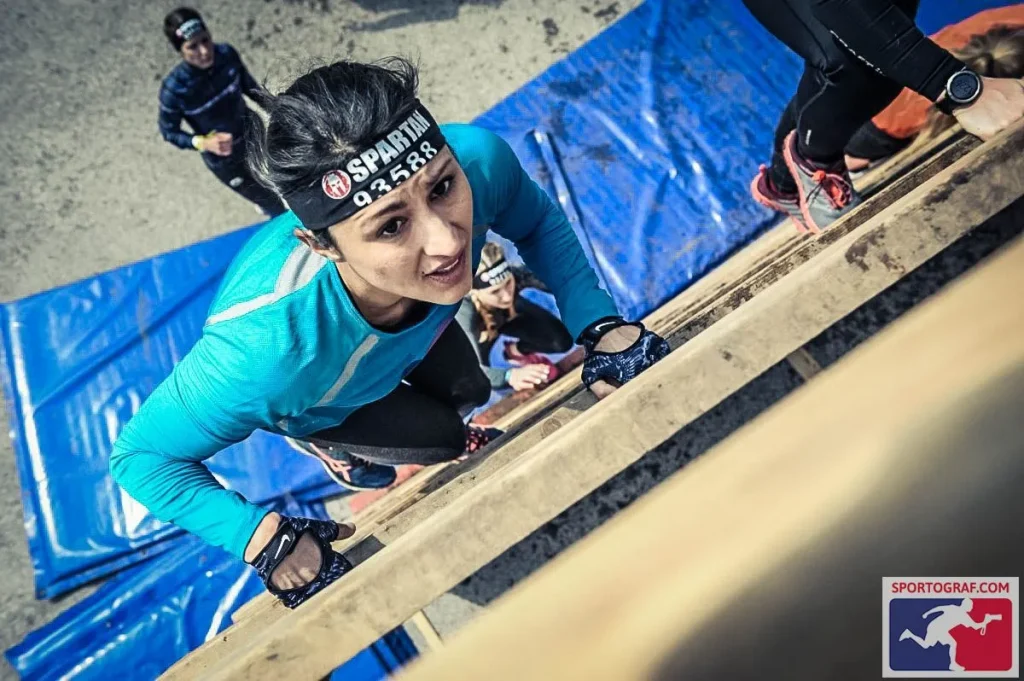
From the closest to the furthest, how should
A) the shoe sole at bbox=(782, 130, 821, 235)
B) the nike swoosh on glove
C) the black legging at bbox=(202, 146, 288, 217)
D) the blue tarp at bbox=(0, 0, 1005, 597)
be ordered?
1. the nike swoosh on glove
2. the shoe sole at bbox=(782, 130, 821, 235)
3. the blue tarp at bbox=(0, 0, 1005, 597)
4. the black legging at bbox=(202, 146, 288, 217)

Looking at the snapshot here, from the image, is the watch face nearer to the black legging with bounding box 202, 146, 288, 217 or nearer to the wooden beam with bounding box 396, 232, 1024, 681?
the wooden beam with bounding box 396, 232, 1024, 681

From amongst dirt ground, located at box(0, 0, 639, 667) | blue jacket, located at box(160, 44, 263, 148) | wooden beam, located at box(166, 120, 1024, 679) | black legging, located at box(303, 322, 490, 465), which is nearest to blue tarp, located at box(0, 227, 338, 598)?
dirt ground, located at box(0, 0, 639, 667)

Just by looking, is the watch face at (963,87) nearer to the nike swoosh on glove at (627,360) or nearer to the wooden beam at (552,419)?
the wooden beam at (552,419)

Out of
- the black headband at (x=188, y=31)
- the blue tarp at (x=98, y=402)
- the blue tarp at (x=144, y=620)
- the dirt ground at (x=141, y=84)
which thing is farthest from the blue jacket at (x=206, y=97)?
the blue tarp at (x=144, y=620)

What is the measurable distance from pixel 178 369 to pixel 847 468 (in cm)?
135

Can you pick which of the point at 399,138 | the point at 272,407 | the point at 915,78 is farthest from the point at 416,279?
the point at 915,78

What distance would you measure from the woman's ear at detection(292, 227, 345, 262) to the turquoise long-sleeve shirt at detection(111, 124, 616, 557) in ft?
0.31

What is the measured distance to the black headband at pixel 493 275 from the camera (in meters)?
2.63

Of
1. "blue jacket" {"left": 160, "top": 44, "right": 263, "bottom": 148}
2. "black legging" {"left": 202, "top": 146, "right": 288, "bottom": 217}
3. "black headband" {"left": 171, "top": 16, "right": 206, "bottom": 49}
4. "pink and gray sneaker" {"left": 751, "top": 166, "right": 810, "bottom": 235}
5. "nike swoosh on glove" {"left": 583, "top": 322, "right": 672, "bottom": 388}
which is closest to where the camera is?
"nike swoosh on glove" {"left": 583, "top": 322, "right": 672, "bottom": 388}

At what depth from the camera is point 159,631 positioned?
2.85 meters

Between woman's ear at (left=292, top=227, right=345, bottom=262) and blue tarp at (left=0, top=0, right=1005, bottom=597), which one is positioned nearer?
woman's ear at (left=292, top=227, right=345, bottom=262)

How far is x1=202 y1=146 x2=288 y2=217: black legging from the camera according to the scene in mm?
3477

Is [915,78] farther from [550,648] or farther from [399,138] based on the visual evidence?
[550,648]

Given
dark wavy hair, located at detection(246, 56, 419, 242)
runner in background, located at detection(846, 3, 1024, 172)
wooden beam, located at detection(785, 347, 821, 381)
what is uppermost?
dark wavy hair, located at detection(246, 56, 419, 242)
